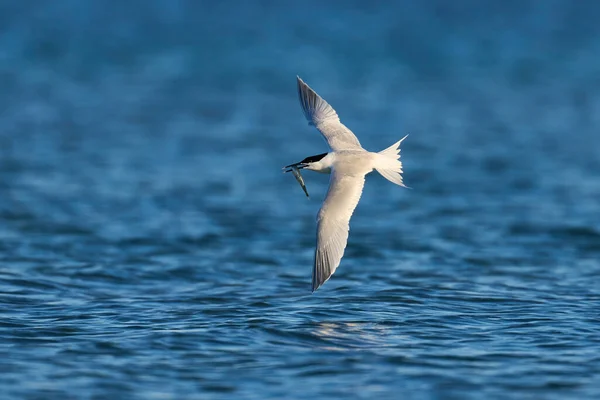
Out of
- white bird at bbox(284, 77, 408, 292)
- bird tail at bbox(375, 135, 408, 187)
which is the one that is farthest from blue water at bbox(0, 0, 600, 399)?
bird tail at bbox(375, 135, 408, 187)

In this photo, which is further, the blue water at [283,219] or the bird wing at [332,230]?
the bird wing at [332,230]

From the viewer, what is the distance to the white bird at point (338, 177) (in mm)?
8352

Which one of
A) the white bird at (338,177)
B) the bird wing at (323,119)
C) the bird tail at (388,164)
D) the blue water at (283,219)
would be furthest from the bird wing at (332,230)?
the bird wing at (323,119)

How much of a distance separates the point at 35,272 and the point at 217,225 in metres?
2.73

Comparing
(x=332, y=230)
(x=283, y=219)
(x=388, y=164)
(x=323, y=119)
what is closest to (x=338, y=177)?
(x=388, y=164)

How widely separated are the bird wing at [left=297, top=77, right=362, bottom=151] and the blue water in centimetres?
136

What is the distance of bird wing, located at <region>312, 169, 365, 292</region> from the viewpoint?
27.3ft

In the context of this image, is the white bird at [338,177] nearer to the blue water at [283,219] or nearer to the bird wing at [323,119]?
the bird wing at [323,119]

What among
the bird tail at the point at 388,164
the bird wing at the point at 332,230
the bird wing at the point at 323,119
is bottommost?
the bird wing at the point at 332,230

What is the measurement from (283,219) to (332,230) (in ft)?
16.4

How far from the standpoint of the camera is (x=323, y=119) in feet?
32.8

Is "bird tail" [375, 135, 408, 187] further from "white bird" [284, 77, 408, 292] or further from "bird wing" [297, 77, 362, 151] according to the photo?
"bird wing" [297, 77, 362, 151]

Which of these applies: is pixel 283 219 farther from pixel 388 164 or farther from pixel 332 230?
pixel 332 230

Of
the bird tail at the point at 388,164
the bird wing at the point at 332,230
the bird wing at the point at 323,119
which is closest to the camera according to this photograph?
the bird wing at the point at 332,230
